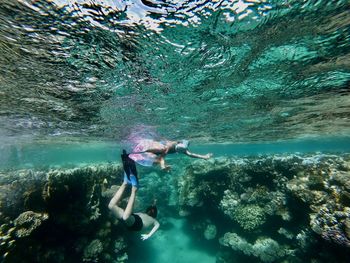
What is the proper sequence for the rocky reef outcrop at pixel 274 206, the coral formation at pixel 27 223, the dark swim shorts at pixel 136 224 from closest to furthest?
the coral formation at pixel 27 223 < the dark swim shorts at pixel 136 224 < the rocky reef outcrop at pixel 274 206

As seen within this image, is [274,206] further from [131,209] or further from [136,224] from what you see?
[131,209]

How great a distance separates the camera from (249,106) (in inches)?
592

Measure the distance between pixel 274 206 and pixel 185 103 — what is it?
848 centimetres

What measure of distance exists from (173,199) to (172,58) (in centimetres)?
1575

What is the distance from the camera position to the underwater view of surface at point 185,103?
18.7 ft

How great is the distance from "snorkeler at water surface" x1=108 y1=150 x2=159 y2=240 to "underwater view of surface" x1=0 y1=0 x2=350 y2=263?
0.23 meters

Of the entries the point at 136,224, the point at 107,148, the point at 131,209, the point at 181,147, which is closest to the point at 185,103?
the point at 181,147

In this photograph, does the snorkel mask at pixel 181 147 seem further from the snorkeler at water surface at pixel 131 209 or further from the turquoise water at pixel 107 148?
the turquoise water at pixel 107 148

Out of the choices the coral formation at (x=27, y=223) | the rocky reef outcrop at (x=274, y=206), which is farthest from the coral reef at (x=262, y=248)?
the coral formation at (x=27, y=223)

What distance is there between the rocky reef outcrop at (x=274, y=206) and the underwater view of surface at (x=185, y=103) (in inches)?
2.6

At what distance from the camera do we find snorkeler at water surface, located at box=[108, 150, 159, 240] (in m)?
8.08

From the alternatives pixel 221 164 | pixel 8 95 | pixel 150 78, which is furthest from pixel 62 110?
pixel 221 164

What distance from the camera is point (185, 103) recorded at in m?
14.0

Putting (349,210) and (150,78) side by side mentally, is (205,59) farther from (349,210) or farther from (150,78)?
(349,210)
